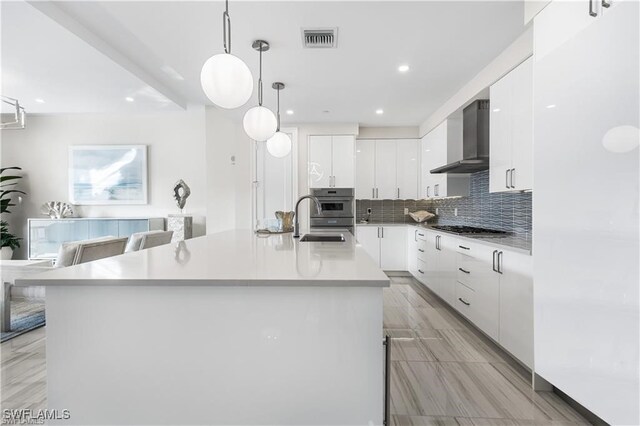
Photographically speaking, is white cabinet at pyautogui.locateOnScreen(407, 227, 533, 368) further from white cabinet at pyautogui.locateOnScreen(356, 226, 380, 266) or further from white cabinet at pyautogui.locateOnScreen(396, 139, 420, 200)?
white cabinet at pyautogui.locateOnScreen(396, 139, 420, 200)

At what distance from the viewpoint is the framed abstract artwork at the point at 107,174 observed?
527 cm

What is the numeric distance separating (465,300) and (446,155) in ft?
6.51

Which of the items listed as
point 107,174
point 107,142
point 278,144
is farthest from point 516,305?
point 107,142

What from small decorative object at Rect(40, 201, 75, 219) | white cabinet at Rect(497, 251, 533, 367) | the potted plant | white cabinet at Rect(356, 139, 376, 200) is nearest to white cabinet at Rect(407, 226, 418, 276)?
white cabinet at Rect(356, 139, 376, 200)

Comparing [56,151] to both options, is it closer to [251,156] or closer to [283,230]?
[251,156]

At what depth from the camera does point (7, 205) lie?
16.2ft

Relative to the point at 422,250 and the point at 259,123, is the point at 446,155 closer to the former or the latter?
the point at 422,250

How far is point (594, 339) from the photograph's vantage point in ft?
4.81

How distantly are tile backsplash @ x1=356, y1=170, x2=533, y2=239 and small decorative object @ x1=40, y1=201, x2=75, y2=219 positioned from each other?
4852 millimetres

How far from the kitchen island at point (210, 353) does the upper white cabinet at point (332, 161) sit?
411 centimetres

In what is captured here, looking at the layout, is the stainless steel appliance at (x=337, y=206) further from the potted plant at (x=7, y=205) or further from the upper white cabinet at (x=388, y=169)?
the potted plant at (x=7, y=205)

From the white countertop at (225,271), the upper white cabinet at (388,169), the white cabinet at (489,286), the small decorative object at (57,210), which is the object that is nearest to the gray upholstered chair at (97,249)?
the white countertop at (225,271)

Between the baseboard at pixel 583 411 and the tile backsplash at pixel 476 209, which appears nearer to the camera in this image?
the baseboard at pixel 583 411

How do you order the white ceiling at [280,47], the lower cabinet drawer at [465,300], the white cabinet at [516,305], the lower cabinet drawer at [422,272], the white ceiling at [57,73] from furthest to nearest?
1. the lower cabinet drawer at [422,272]
2. the lower cabinet drawer at [465,300]
3. the white ceiling at [57,73]
4. the white ceiling at [280,47]
5. the white cabinet at [516,305]
